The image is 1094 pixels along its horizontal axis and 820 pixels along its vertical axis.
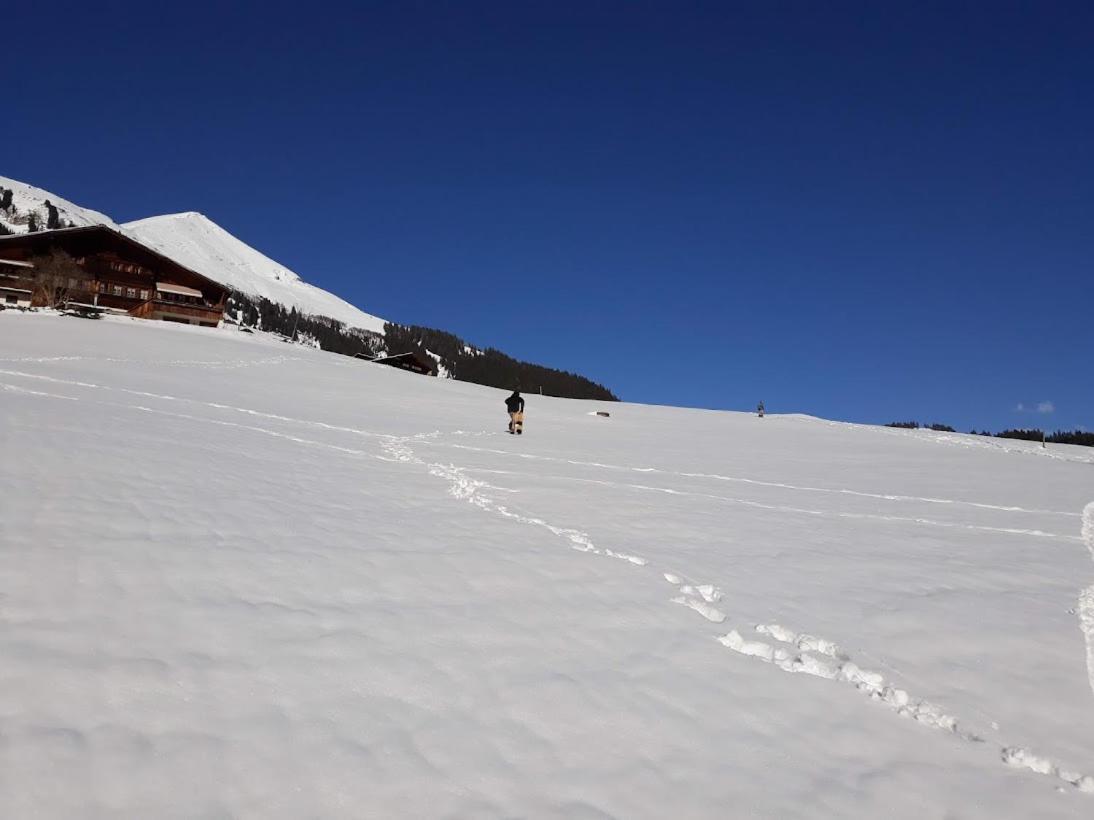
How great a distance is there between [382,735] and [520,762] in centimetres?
83

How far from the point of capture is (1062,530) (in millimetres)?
12219

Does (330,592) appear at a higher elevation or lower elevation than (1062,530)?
lower

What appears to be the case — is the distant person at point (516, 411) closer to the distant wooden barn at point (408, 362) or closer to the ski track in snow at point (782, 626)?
the ski track in snow at point (782, 626)

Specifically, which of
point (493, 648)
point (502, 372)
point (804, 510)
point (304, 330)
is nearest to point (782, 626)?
point (493, 648)

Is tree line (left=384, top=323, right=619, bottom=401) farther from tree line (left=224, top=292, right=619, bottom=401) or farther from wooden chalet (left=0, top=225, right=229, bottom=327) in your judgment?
wooden chalet (left=0, top=225, right=229, bottom=327)

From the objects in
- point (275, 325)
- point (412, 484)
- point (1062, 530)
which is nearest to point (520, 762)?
point (412, 484)

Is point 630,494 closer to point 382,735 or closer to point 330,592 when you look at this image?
point 330,592

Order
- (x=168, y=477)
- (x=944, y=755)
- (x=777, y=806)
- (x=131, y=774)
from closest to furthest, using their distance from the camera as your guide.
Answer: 1. (x=131, y=774)
2. (x=777, y=806)
3. (x=944, y=755)
4. (x=168, y=477)

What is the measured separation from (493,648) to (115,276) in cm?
6177

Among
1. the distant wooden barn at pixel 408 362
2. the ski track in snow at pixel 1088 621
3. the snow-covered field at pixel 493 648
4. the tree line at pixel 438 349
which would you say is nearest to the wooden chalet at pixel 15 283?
the distant wooden barn at pixel 408 362

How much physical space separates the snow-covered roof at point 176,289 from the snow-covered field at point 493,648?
50632 mm

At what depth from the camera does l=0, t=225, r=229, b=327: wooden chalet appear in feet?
162

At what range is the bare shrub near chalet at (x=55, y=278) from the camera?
49.2m

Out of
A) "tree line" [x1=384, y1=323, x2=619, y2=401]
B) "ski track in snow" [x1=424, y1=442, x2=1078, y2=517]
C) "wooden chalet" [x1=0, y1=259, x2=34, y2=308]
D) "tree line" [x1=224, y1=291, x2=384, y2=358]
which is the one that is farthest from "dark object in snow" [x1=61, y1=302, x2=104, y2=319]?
"tree line" [x1=224, y1=291, x2=384, y2=358]
